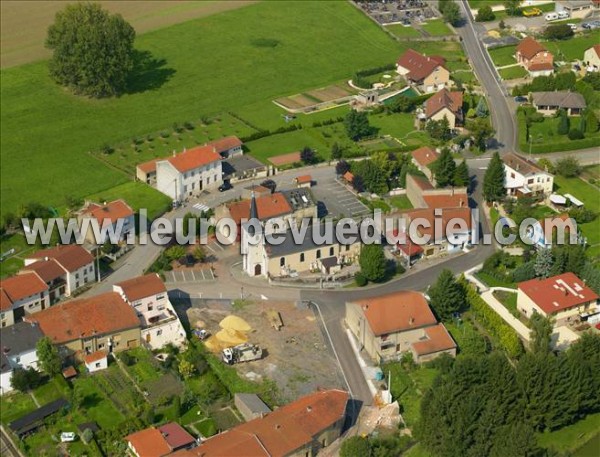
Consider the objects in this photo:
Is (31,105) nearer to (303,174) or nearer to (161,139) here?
(161,139)

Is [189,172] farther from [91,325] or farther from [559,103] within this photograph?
[559,103]

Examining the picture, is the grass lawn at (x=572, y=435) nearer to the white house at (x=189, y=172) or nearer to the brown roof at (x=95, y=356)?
the brown roof at (x=95, y=356)

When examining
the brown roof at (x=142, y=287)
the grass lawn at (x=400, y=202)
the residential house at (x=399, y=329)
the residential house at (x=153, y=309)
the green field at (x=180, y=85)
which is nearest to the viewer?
the residential house at (x=399, y=329)

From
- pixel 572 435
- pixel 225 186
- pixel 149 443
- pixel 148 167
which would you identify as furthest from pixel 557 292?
pixel 148 167

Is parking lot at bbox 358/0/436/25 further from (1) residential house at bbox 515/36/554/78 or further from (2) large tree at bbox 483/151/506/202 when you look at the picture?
(2) large tree at bbox 483/151/506/202

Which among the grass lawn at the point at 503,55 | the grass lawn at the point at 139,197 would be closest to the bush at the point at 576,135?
the grass lawn at the point at 503,55

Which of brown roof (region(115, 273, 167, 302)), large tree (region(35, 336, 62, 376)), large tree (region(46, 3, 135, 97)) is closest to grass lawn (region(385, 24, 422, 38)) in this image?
large tree (region(46, 3, 135, 97))
